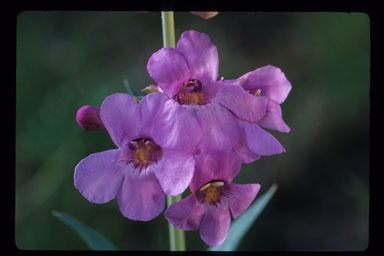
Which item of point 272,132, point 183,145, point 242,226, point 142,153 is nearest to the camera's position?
point 183,145

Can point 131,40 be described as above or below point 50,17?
below

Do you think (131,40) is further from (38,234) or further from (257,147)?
(257,147)

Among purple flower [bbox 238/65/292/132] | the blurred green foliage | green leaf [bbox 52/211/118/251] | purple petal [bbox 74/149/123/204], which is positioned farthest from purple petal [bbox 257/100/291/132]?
the blurred green foliage

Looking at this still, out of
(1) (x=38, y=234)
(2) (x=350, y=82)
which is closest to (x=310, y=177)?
(2) (x=350, y=82)

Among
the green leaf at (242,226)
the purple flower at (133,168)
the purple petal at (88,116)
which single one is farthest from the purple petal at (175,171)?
the green leaf at (242,226)

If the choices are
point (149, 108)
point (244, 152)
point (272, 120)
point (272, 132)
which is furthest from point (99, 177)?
point (272, 132)

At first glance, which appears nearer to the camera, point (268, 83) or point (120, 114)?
point (120, 114)

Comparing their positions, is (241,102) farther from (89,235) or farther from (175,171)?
(89,235)

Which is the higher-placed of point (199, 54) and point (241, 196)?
point (199, 54)
